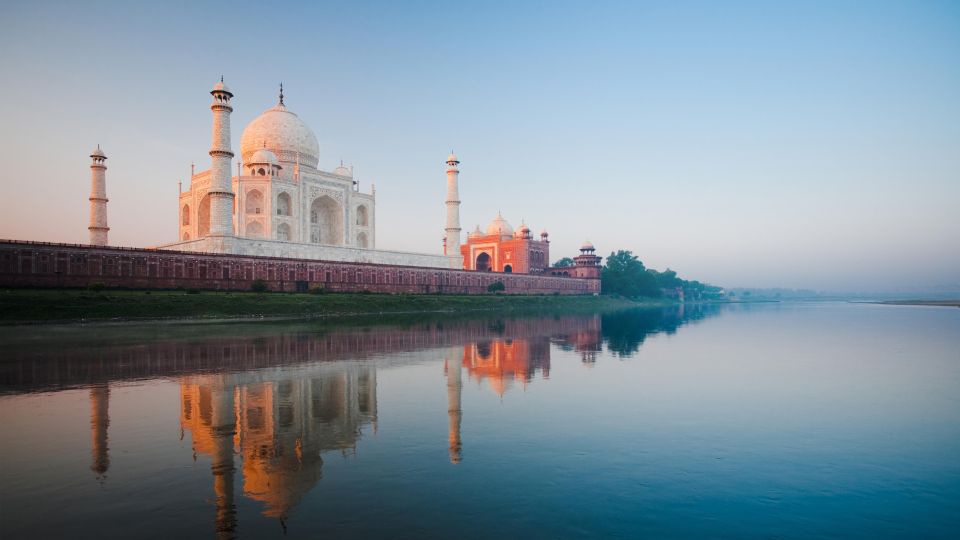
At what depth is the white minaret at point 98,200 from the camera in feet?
126

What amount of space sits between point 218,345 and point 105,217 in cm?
3077

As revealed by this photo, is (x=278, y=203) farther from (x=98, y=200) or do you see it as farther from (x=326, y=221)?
(x=98, y=200)

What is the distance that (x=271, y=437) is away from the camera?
6.69 meters

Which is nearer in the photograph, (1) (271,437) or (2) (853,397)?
(1) (271,437)

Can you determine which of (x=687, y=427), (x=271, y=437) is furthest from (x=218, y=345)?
(x=687, y=427)

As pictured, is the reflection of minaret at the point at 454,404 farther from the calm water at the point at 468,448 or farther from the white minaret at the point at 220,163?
the white minaret at the point at 220,163

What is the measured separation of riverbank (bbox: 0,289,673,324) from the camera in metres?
22.3

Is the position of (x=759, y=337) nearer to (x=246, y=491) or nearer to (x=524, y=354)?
(x=524, y=354)

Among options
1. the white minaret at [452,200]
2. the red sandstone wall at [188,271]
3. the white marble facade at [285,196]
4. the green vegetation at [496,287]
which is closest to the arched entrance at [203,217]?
the white marble facade at [285,196]

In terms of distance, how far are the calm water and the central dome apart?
35105 millimetres

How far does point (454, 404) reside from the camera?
28.7 ft

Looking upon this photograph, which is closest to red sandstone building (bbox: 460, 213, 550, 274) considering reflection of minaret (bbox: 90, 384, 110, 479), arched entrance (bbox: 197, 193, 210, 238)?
arched entrance (bbox: 197, 193, 210, 238)

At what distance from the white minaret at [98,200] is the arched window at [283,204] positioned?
1175cm

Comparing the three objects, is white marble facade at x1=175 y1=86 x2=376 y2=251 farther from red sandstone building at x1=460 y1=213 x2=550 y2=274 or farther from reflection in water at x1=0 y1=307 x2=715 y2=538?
reflection in water at x1=0 y1=307 x2=715 y2=538
